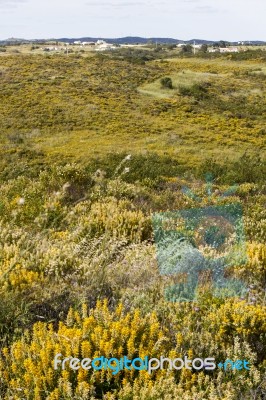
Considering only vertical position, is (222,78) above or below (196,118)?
above

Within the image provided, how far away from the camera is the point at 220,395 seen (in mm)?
2127

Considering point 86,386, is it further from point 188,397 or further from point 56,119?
point 56,119

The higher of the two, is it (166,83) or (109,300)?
(166,83)

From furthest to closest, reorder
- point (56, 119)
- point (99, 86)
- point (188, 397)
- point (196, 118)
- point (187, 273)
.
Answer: point (99, 86) → point (196, 118) → point (56, 119) → point (187, 273) → point (188, 397)

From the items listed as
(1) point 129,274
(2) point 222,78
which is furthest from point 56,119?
(1) point 129,274

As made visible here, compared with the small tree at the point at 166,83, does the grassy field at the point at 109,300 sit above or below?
below

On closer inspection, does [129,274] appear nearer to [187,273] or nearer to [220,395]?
[187,273]

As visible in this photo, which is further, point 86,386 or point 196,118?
point 196,118

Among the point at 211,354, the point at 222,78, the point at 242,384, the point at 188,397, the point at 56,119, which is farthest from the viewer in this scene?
the point at 222,78

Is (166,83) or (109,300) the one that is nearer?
(109,300)

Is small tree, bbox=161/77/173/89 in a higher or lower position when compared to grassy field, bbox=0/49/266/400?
higher

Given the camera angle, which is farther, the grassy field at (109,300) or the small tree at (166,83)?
the small tree at (166,83)

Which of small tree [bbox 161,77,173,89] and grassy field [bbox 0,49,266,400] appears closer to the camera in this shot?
grassy field [bbox 0,49,266,400]

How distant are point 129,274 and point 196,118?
3124 cm
